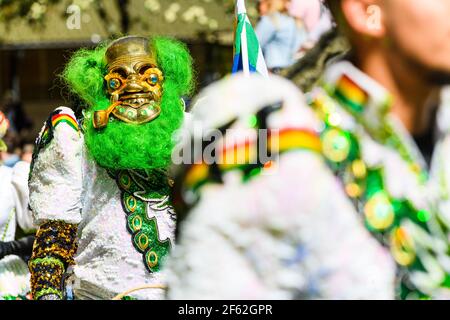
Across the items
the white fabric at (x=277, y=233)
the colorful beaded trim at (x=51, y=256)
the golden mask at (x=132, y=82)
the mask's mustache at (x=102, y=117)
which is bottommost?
the white fabric at (x=277, y=233)

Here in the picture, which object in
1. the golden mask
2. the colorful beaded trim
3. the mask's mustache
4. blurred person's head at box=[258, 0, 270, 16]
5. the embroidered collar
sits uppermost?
blurred person's head at box=[258, 0, 270, 16]

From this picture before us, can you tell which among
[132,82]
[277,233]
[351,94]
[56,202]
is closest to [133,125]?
[132,82]

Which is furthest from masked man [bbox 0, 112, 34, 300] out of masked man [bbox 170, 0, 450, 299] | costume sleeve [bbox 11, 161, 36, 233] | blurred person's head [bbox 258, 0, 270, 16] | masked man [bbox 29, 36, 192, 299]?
masked man [bbox 170, 0, 450, 299]

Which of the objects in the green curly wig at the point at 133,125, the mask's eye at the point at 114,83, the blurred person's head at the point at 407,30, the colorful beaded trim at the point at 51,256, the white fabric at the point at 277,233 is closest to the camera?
the white fabric at the point at 277,233

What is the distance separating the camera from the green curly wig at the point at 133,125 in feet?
12.5

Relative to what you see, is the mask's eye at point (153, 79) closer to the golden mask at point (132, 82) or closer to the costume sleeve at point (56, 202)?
the golden mask at point (132, 82)

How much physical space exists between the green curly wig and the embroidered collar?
243 centimetres

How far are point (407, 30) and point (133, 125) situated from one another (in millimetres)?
2539

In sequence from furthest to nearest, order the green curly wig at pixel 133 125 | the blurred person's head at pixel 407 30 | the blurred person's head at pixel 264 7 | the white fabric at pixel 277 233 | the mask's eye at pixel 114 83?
the blurred person's head at pixel 264 7
the mask's eye at pixel 114 83
the green curly wig at pixel 133 125
the blurred person's head at pixel 407 30
the white fabric at pixel 277 233

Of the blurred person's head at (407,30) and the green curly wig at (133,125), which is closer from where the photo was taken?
the blurred person's head at (407,30)

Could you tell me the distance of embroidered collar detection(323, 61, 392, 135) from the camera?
4.50 feet

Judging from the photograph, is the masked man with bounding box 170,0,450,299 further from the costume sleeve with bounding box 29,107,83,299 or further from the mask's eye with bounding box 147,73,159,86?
the mask's eye with bounding box 147,73,159,86

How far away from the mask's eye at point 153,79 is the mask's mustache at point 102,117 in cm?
16

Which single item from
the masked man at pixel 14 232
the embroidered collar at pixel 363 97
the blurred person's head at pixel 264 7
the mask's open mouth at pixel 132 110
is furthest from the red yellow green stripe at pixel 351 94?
the blurred person's head at pixel 264 7
